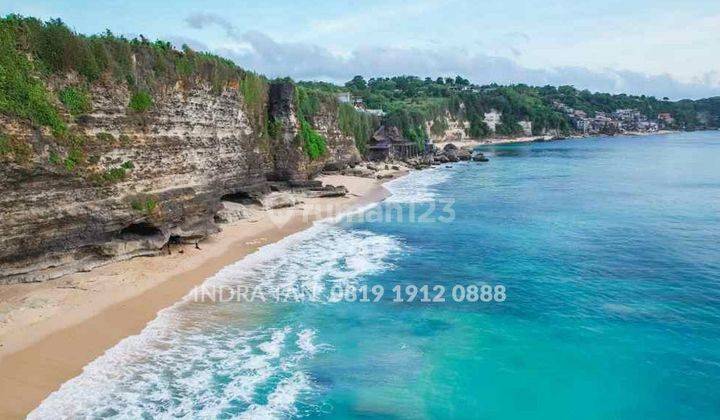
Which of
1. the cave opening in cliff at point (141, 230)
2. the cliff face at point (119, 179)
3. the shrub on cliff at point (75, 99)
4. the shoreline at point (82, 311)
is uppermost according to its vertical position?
the shrub on cliff at point (75, 99)

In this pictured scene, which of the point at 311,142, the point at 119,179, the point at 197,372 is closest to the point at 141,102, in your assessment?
the point at 119,179

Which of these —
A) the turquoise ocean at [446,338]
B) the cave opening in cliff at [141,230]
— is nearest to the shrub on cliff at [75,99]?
the cave opening in cliff at [141,230]

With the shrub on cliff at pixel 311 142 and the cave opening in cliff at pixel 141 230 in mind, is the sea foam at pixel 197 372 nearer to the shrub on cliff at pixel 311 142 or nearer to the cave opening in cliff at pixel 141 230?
the cave opening in cliff at pixel 141 230

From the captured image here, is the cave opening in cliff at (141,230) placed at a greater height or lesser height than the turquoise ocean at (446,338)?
greater

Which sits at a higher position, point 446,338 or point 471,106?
point 471,106

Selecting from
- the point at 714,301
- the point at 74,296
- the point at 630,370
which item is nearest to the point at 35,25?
the point at 74,296

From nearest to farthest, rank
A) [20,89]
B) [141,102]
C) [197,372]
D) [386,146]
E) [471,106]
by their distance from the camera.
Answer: [197,372] → [20,89] → [141,102] → [386,146] → [471,106]

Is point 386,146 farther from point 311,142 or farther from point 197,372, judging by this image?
point 197,372
